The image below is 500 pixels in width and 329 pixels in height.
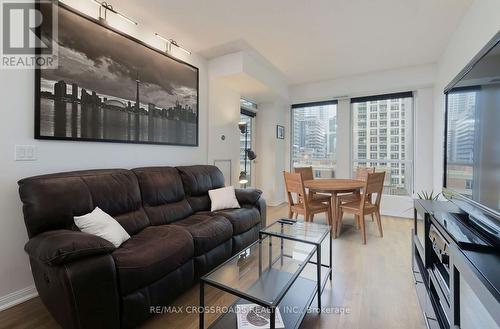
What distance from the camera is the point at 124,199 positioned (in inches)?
77.0

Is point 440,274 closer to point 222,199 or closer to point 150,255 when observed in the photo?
point 150,255

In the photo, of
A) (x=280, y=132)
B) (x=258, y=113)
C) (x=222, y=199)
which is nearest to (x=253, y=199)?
(x=222, y=199)

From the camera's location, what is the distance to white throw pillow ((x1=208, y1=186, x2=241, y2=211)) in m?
2.62

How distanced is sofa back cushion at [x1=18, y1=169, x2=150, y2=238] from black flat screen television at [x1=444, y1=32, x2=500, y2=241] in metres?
2.41

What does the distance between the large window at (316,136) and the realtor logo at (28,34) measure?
14.6ft

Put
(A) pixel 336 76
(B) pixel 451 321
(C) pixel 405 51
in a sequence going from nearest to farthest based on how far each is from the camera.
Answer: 1. (B) pixel 451 321
2. (C) pixel 405 51
3. (A) pixel 336 76

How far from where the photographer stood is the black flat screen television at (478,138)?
114 centimetres

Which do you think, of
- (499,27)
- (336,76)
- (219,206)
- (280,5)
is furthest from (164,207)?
(336,76)

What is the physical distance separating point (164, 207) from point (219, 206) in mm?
622

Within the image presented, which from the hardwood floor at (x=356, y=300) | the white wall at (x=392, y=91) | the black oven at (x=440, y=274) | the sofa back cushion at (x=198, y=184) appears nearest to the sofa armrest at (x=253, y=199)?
the sofa back cushion at (x=198, y=184)

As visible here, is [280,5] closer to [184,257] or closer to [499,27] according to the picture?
[499,27]

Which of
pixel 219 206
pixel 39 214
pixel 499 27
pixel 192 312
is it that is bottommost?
pixel 192 312

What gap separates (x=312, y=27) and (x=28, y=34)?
267 centimetres

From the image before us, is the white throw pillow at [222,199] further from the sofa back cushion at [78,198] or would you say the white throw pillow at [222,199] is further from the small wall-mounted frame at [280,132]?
the small wall-mounted frame at [280,132]
